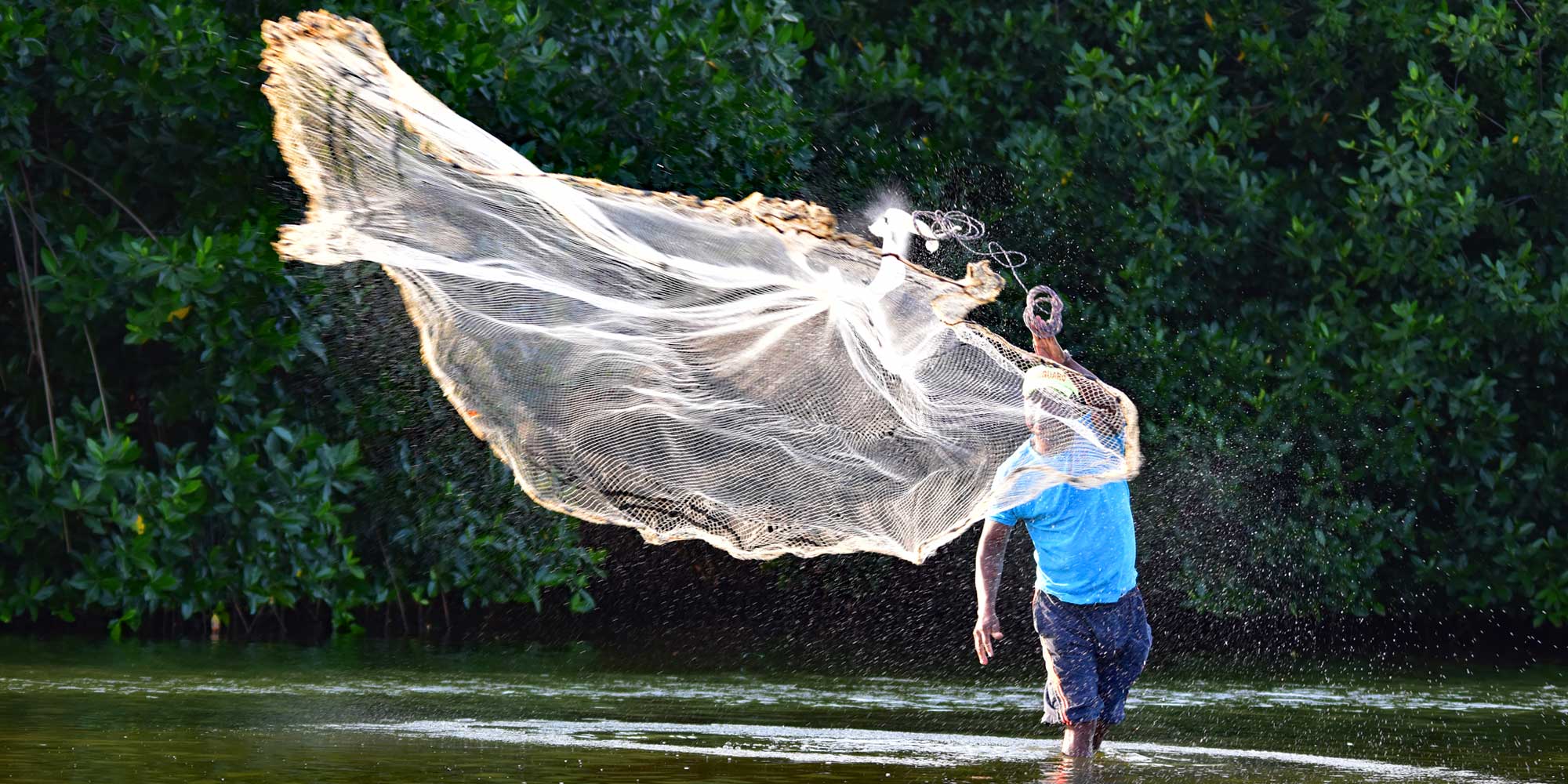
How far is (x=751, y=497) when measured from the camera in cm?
899

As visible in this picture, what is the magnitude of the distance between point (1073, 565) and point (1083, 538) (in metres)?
0.13

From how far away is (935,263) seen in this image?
15.7 m

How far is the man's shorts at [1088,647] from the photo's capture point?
8922 mm

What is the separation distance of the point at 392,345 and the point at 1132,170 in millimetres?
6058

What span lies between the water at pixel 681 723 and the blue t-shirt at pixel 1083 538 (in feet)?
2.56

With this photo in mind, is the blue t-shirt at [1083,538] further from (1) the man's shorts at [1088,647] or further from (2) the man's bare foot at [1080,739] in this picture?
(2) the man's bare foot at [1080,739]

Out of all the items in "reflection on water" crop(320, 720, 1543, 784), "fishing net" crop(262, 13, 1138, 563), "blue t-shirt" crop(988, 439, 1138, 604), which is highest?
"fishing net" crop(262, 13, 1138, 563)

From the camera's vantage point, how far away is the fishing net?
8555 millimetres

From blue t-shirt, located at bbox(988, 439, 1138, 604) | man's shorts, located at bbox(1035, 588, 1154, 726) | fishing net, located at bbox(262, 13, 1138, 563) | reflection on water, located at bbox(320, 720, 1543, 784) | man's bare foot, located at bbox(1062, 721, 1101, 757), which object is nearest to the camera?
fishing net, located at bbox(262, 13, 1138, 563)

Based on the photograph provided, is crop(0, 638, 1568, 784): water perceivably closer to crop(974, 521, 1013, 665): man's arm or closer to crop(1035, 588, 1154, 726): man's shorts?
crop(1035, 588, 1154, 726): man's shorts

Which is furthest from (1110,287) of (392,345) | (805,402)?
(805,402)

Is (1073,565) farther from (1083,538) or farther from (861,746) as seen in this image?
(861,746)

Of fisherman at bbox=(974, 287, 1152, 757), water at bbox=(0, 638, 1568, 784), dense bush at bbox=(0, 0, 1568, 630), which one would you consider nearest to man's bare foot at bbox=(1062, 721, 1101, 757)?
fisherman at bbox=(974, 287, 1152, 757)

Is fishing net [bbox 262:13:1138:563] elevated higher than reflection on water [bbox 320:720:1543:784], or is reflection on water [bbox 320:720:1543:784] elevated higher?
fishing net [bbox 262:13:1138:563]
